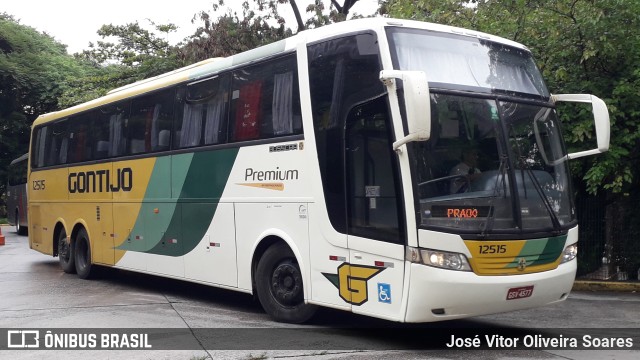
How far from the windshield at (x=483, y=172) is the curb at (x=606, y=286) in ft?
19.2

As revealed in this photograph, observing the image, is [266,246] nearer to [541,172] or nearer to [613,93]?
[541,172]

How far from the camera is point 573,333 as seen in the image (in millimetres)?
8898

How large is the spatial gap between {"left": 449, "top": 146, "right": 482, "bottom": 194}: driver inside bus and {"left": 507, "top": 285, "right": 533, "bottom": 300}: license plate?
115 centimetres

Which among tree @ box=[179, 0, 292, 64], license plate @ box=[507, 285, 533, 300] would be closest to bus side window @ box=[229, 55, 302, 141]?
license plate @ box=[507, 285, 533, 300]

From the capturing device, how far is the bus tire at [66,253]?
1498cm

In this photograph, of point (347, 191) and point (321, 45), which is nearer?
point (347, 191)

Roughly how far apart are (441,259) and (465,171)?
3.06 ft

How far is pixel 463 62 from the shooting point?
797cm

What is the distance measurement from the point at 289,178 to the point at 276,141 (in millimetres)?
556

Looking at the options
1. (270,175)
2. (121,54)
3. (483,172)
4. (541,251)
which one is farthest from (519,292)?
(121,54)

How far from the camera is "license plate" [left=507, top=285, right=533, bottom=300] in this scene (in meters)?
7.37

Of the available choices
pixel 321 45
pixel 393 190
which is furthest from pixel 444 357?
pixel 321 45

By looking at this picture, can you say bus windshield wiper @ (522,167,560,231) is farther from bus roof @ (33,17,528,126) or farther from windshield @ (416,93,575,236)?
bus roof @ (33,17,528,126)

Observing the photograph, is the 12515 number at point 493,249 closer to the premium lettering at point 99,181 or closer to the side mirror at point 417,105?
the side mirror at point 417,105
